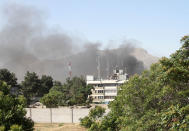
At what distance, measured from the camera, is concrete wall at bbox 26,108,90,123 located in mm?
40094

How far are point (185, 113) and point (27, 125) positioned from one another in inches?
265

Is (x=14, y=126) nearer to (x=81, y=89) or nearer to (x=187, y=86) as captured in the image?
(x=187, y=86)

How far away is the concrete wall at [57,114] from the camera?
132 feet

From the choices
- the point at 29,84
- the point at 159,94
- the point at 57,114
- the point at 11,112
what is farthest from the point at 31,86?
the point at 11,112

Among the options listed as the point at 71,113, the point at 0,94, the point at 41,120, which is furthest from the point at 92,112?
the point at 0,94

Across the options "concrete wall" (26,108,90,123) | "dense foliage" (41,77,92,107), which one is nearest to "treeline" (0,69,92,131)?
"dense foliage" (41,77,92,107)

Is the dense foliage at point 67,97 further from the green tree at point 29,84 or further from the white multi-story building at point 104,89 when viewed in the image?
the white multi-story building at point 104,89

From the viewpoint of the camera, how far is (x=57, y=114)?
41531mm

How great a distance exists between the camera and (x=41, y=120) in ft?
140

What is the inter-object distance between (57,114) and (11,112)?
2956 centimetres

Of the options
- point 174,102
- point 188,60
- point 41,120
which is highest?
point 188,60

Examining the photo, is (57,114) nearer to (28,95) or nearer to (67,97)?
(67,97)

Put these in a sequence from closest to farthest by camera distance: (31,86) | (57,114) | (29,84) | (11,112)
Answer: (11,112)
(57,114)
(31,86)
(29,84)

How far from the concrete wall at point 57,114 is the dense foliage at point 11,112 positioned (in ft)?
87.1
